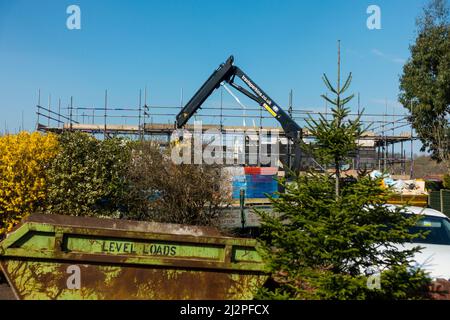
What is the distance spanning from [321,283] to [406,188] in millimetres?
12289

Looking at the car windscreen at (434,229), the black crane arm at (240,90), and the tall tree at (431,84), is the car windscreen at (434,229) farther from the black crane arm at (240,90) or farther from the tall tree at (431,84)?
the tall tree at (431,84)

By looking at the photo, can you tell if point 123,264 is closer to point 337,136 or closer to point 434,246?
point 337,136

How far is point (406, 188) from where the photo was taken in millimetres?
15141

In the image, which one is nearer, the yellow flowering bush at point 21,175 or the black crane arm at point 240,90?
the yellow flowering bush at point 21,175

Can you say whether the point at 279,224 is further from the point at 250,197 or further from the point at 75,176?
the point at 250,197

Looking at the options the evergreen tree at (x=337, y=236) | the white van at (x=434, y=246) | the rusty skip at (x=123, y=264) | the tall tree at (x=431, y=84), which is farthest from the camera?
the tall tree at (x=431, y=84)

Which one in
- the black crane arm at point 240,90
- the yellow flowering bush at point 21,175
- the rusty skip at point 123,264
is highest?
the black crane arm at point 240,90

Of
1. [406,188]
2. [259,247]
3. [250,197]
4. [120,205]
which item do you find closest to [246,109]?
[250,197]

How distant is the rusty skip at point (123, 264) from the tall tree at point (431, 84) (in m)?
20.8

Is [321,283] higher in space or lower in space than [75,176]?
lower

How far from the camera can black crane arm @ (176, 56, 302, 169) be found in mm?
14336

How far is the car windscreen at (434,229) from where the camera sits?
6.63 metres

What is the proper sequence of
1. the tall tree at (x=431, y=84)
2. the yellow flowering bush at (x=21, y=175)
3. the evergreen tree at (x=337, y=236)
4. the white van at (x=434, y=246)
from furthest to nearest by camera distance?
1. the tall tree at (x=431, y=84)
2. the yellow flowering bush at (x=21, y=175)
3. the white van at (x=434, y=246)
4. the evergreen tree at (x=337, y=236)

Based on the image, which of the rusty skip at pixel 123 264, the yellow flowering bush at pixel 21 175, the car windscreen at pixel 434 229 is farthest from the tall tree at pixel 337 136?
the yellow flowering bush at pixel 21 175
